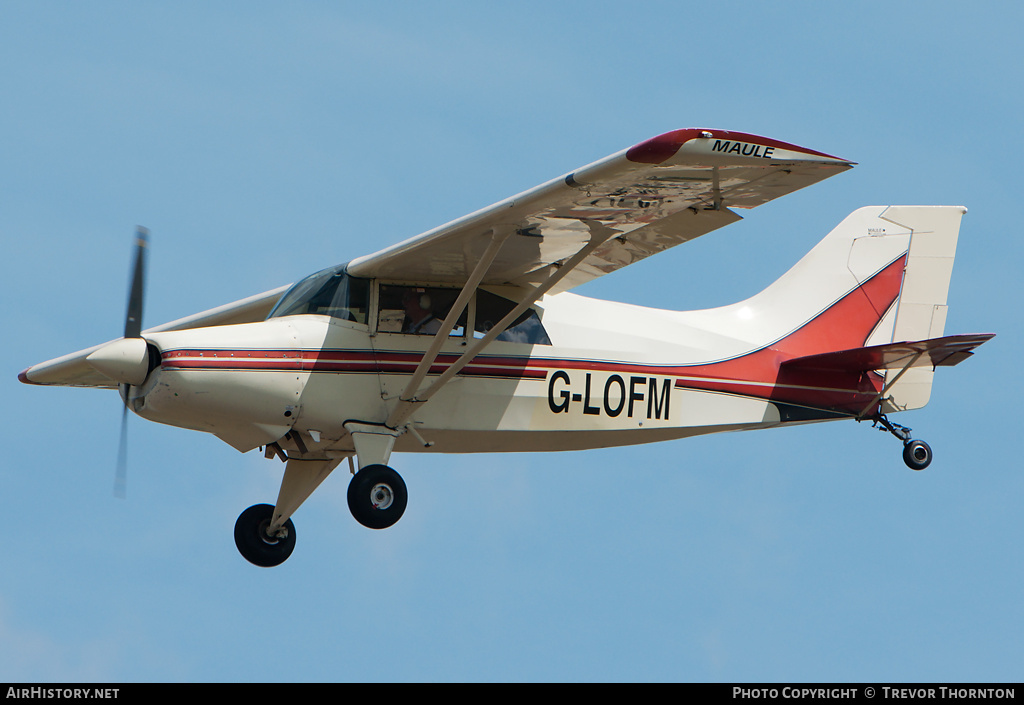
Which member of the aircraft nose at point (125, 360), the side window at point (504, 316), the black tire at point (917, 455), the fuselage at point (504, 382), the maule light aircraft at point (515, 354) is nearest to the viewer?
the maule light aircraft at point (515, 354)

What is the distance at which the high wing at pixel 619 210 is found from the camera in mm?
10594

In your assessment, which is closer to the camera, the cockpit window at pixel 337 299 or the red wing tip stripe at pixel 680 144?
the red wing tip stripe at pixel 680 144

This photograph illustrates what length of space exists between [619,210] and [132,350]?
4.41m

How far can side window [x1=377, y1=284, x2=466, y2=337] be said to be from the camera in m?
13.2

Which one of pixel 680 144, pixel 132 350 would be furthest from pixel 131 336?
pixel 680 144

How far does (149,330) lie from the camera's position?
16078 mm

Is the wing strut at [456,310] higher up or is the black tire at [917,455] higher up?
the wing strut at [456,310]

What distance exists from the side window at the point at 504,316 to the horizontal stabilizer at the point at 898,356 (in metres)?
3.07

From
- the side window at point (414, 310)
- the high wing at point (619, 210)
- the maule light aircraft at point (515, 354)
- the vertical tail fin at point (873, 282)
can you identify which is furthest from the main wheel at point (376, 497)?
the vertical tail fin at point (873, 282)

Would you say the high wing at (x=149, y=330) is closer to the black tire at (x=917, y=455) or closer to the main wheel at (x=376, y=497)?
the main wheel at (x=376, y=497)

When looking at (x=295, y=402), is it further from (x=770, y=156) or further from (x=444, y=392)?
(x=770, y=156)

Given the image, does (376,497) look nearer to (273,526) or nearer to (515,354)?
(273,526)

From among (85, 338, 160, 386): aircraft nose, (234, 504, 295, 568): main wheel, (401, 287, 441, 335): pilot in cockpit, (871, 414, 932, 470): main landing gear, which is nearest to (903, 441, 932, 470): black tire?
(871, 414, 932, 470): main landing gear
